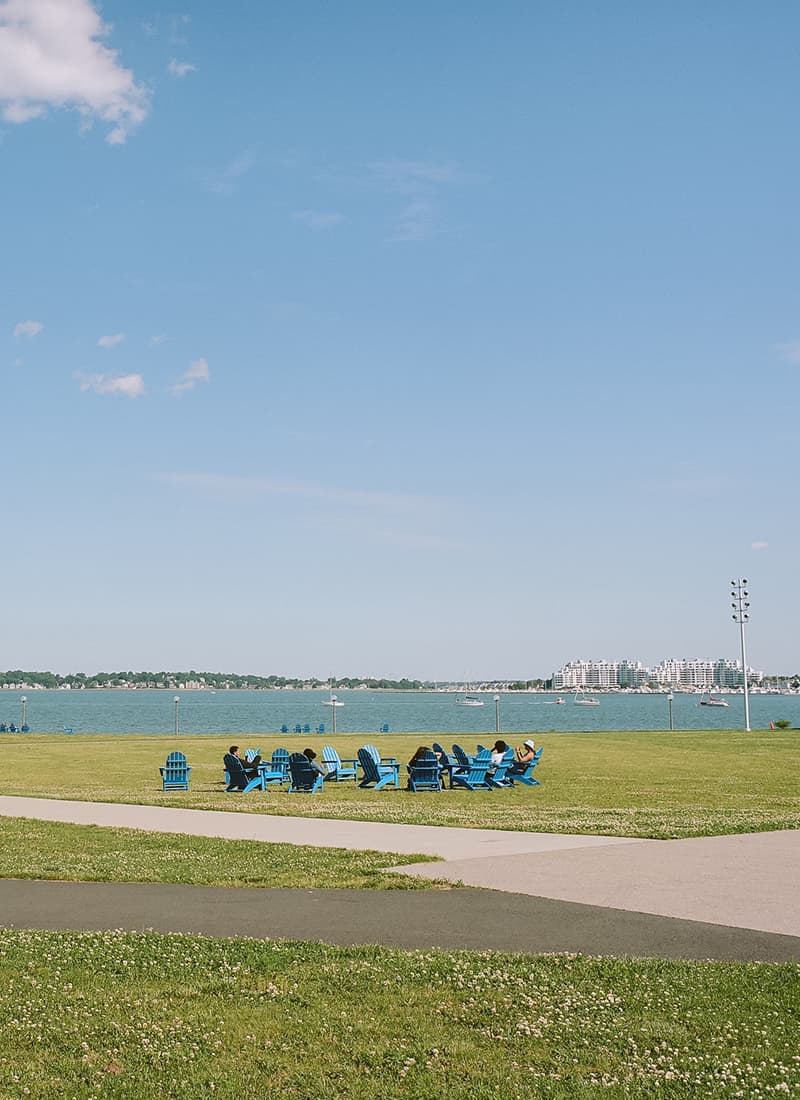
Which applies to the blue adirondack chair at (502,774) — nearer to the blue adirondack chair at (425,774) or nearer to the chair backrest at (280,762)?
the blue adirondack chair at (425,774)

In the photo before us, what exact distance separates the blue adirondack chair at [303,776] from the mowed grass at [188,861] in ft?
30.6

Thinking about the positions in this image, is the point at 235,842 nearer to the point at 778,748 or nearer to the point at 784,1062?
the point at 784,1062

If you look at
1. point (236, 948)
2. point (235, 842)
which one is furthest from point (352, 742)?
point (236, 948)

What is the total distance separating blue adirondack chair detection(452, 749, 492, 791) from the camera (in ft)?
84.7

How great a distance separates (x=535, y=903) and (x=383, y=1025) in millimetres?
4209

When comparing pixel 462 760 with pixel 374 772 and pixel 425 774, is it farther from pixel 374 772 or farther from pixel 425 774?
pixel 374 772

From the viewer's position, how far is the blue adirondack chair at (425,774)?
25.8 meters

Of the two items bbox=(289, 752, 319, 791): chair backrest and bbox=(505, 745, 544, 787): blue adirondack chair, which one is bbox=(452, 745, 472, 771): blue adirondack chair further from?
bbox=(289, 752, 319, 791): chair backrest

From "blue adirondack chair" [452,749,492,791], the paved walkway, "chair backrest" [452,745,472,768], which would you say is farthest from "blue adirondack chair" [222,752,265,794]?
the paved walkway

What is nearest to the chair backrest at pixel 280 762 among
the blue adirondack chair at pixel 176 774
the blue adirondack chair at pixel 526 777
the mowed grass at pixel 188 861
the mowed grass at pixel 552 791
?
the mowed grass at pixel 552 791

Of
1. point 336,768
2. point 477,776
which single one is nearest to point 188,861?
point 477,776

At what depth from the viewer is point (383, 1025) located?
20.9 ft

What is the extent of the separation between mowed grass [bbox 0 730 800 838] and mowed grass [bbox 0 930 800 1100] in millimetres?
8791

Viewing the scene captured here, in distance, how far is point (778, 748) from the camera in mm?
45281
